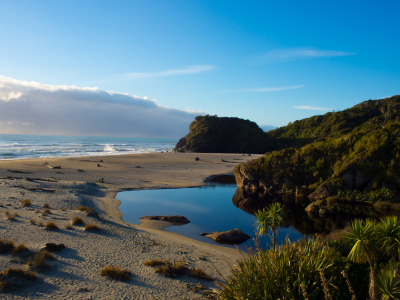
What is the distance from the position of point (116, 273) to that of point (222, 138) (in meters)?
93.5

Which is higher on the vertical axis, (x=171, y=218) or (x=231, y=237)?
(x=231, y=237)

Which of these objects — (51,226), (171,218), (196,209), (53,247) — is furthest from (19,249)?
(196,209)

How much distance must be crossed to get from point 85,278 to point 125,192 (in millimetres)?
18785

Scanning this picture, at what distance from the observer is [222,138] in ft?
331

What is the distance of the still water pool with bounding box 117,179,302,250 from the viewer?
15711mm

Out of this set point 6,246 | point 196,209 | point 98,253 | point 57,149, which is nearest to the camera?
point 6,246

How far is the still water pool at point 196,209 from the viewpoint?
1571 centimetres

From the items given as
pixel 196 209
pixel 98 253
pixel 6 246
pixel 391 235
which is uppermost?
pixel 391 235

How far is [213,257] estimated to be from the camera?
11016 mm

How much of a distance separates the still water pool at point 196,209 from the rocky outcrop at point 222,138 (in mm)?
65210

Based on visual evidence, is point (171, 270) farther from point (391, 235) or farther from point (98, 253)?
point (391, 235)

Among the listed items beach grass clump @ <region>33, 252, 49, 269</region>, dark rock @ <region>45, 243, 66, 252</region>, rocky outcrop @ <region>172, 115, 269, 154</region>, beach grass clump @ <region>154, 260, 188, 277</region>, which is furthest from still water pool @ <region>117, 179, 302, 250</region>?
rocky outcrop @ <region>172, 115, 269, 154</region>

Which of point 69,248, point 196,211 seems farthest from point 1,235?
point 196,211

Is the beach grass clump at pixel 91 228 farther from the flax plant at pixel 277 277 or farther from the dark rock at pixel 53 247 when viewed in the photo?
the flax plant at pixel 277 277
